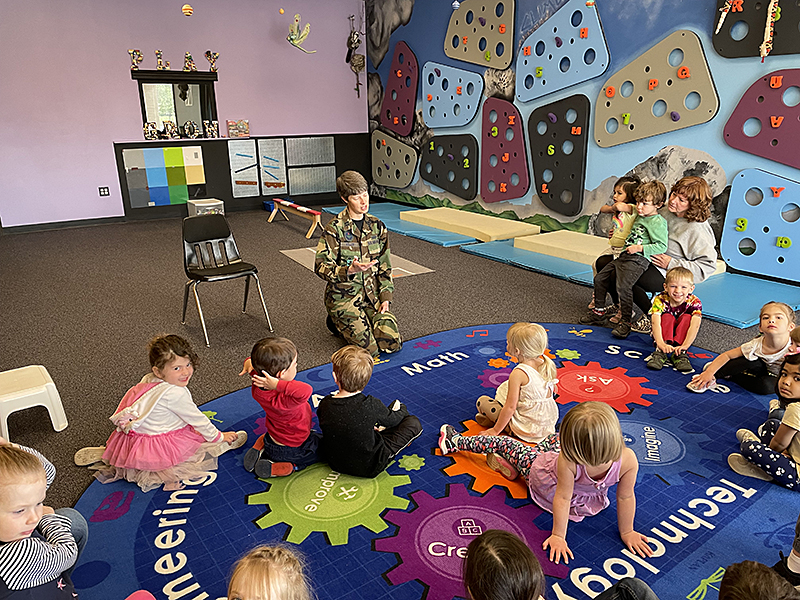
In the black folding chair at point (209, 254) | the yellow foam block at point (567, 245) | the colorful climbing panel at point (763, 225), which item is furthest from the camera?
the yellow foam block at point (567, 245)

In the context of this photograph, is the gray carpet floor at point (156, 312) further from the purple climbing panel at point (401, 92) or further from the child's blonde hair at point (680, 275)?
the purple climbing panel at point (401, 92)

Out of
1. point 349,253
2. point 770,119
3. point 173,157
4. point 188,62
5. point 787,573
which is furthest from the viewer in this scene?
point 173,157

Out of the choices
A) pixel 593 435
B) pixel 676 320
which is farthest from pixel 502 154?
pixel 593 435

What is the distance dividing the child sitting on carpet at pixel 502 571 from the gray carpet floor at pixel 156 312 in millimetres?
1859

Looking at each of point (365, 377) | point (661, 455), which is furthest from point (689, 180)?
point (365, 377)

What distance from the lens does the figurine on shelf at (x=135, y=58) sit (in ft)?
26.1

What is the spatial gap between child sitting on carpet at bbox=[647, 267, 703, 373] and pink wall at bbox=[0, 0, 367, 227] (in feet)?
23.9

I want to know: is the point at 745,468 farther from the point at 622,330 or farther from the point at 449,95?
the point at 449,95

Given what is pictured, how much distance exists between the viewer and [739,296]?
180 inches

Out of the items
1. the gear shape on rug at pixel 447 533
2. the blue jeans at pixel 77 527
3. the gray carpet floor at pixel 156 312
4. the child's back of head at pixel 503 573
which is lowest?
the gray carpet floor at pixel 156 312

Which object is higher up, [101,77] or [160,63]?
[160,63]

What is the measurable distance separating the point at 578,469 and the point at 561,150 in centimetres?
513

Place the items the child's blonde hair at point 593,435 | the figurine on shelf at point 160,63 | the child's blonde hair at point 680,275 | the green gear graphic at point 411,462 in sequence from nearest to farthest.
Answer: the child's blonde hair at point 593,435
the green gear graphic at point 411,462
the child's blonde hair at point 680,275
the figurine on shelf at point 160,63

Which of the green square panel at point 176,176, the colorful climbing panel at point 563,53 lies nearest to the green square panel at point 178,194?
the green square panel at point 176,176
